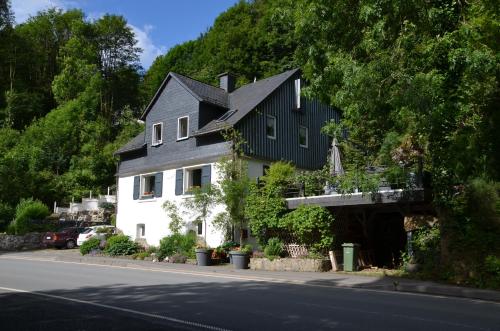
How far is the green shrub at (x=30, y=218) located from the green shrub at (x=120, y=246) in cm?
1085

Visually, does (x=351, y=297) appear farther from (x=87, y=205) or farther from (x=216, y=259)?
(x=87, y=205)

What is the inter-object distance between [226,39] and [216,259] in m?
32.4

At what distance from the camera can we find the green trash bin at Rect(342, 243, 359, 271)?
60.2 ft

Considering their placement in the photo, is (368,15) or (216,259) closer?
(368,15)

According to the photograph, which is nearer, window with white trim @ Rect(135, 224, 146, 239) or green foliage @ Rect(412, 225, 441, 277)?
green foliage @ Rect(412, 225, 441, 277)

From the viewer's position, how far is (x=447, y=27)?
14.7 metres

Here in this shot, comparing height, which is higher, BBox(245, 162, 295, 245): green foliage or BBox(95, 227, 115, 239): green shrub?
BBox(245, 162, 295, 245): green foliage

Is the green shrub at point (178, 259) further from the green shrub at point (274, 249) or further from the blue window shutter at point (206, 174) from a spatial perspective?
the blue window shutter at point (206, 174)

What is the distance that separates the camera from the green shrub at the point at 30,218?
35.3 m

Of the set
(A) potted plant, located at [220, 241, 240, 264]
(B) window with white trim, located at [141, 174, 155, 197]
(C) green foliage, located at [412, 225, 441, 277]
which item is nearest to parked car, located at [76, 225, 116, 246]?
(B) window with white trim, located at [141, 174, 155, 197]

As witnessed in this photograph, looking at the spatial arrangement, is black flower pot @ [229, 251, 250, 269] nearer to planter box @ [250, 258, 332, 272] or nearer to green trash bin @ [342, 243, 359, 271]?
planter box @ [250, 258, 332, 272]

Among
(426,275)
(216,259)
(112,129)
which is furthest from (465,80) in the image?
(112,129)

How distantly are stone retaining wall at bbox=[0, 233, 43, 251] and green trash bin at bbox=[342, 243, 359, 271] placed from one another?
892 inches

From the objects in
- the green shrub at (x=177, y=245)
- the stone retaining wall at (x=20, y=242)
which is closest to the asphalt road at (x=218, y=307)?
the green shrub at (x=177, y=245)
